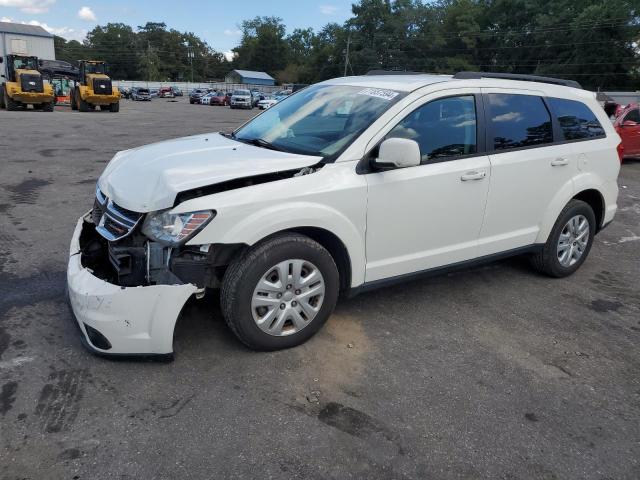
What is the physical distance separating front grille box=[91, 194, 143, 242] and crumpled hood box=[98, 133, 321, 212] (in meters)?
0.07

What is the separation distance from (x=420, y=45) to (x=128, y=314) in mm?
93493

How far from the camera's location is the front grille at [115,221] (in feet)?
10.6

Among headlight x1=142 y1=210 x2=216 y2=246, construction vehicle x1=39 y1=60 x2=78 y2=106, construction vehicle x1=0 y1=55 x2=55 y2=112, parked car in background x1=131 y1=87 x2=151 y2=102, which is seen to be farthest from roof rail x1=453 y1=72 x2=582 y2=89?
parked car in background x1=131 y1=87 x2=151 y2=102

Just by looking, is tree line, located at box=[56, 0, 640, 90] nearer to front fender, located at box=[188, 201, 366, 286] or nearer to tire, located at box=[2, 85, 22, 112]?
tire, located at box=[2, 85, 22, 112]

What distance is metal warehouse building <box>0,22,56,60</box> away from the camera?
7100 centimetres

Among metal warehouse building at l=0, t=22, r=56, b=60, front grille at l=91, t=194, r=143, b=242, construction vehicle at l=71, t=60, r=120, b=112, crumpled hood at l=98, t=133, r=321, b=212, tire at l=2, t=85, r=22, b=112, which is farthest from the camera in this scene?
metal warehouse building at l=0, t=22, r=56, b=60

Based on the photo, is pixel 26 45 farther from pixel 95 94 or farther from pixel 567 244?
pixel 567 244

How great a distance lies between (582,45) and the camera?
57156mm

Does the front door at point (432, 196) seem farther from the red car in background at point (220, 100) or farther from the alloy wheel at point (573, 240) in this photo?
the red car in background at point (220, 100)

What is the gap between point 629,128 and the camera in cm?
1340

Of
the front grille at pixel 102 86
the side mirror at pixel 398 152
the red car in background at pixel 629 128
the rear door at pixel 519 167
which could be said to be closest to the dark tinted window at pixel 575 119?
the rear door at pixel 519 167

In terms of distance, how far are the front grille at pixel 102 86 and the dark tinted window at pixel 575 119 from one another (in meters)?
28.6

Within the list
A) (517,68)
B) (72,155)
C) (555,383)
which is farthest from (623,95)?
(555,383)

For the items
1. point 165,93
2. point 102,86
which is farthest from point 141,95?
point 102,86
